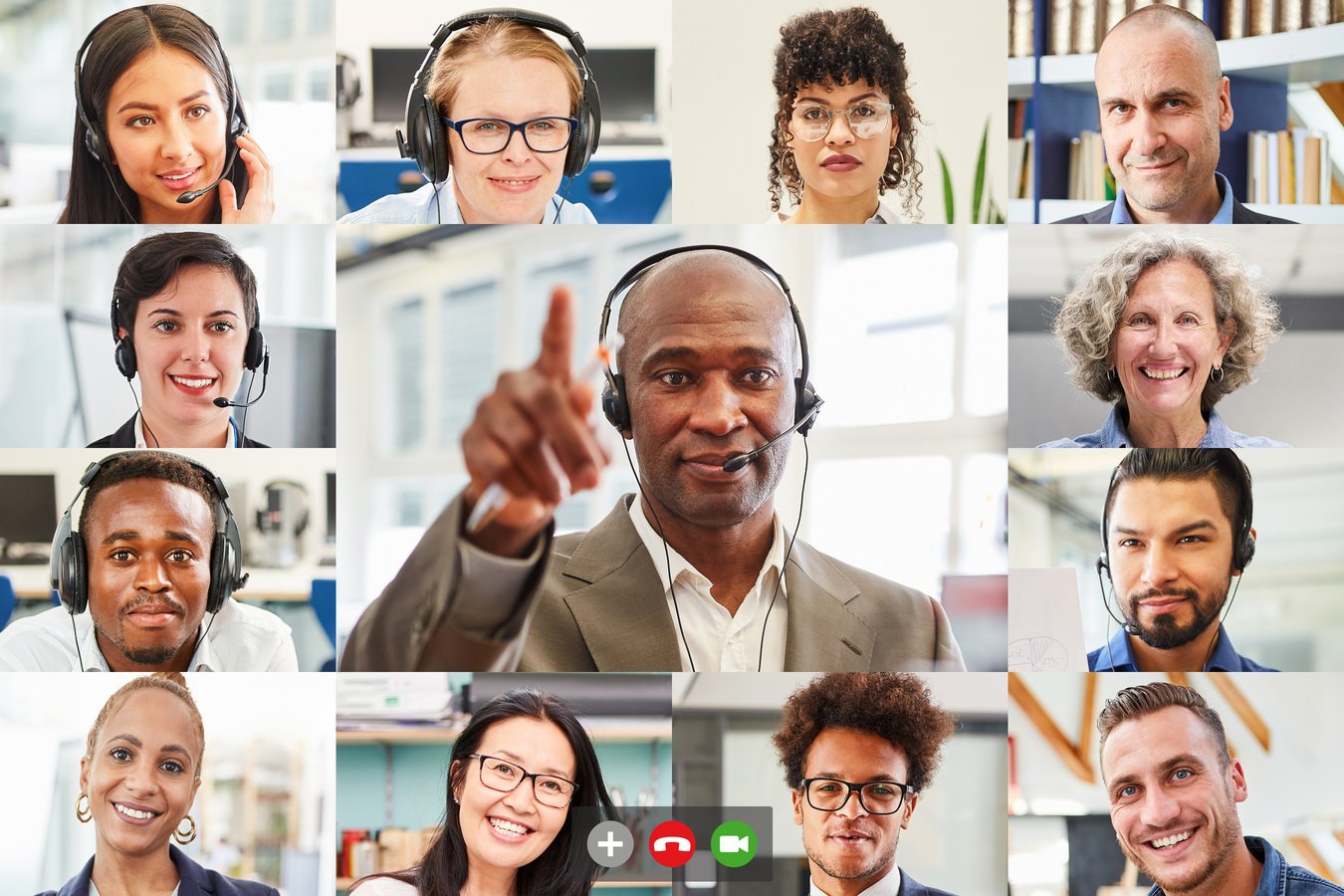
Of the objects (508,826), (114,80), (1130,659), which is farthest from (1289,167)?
(114,80)

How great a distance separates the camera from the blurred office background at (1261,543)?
8.17 feet

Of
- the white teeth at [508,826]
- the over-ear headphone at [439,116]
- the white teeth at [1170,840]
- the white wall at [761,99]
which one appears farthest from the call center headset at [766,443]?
the white teeth at [1170,840]

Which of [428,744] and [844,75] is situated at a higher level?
[844,75]

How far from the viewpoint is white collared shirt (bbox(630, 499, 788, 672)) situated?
245cm

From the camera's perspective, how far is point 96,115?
2.45 metres

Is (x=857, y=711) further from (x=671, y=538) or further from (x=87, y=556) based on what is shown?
(x=87, y=556)

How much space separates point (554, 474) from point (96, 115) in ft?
3.93

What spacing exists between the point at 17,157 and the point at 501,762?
1.60 meters

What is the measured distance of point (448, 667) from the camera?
2.44 metres

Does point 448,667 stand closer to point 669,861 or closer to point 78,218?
point 669,861

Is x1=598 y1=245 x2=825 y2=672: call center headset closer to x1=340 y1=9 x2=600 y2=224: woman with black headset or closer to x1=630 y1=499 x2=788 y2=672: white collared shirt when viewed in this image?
x1=630 y1=499 x2=788 y2=672: white collared shirt

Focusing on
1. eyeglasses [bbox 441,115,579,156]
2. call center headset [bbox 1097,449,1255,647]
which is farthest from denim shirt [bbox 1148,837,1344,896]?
eyeglasses [bbox 441,115,579,156]

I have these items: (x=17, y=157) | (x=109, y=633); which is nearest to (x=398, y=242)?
(x=17, y=157)

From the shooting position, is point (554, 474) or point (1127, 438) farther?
point (1127, 438)
